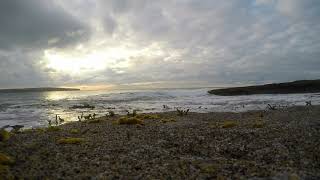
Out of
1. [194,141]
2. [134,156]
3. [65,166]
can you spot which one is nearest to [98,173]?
[65,166]

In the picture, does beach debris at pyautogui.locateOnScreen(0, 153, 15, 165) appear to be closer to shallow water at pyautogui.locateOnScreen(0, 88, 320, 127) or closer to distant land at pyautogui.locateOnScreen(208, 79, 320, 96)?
shallow water at pyautogui.locateOnScreen(0, 88, 320, 127)

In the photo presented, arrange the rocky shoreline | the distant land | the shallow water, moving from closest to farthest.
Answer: the rocky shoreline < the shallow water < the distant land

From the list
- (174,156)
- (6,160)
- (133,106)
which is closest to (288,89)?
(133,106)

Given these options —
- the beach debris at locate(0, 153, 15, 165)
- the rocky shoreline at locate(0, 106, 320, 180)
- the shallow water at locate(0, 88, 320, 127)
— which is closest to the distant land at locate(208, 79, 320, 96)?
the shallow water at locate(0, 88, 320, 127)

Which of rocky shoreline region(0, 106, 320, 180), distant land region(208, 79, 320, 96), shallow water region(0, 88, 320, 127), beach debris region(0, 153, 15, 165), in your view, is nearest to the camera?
rocky shoreline region(0, 106, 320, 180)

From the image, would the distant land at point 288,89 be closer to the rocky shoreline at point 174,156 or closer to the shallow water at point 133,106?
the shallow water at point 133,106

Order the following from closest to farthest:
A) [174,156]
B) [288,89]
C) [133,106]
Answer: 1. [174,156]
2. [133,106]
3. [288,89]

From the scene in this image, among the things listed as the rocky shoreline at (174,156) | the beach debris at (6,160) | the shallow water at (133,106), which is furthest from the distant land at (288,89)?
the beach debris at (6,160)

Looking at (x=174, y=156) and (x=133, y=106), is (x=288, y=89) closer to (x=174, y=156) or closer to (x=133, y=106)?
(x=133, y=106)

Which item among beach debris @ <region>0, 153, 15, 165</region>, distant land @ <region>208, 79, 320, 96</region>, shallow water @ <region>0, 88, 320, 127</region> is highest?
distant land @ <region>208, 79, 320, 96</region>

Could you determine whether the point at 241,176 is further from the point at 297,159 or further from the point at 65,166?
the point at 65,166

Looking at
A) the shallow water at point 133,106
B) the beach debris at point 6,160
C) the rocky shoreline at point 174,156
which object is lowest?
the shallow water at point 133,106

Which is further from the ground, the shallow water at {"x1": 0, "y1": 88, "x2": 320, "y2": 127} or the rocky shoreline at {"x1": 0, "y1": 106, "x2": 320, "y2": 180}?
the rocky shoreline at {"x1": 0, "y1": 106, "x2": 320, "y2": 180}

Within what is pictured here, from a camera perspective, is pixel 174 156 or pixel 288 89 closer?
pixel 174 156
